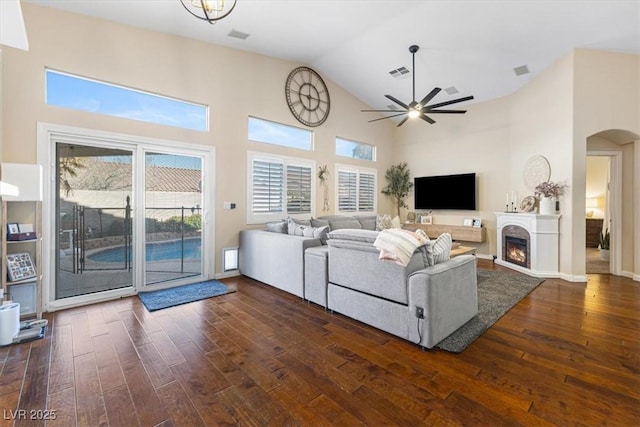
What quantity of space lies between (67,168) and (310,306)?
138 inches

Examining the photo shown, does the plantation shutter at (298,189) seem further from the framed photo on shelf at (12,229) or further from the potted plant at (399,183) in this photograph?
the framed photo on shelf at (12,229)

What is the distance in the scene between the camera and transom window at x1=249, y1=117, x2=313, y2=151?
5.12 metres

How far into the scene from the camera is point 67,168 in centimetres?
342

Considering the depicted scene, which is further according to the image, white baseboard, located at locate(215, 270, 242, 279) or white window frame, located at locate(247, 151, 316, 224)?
white window frame, located at locate(247, 151, 316, 224)

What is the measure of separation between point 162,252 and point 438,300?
3.91 metres

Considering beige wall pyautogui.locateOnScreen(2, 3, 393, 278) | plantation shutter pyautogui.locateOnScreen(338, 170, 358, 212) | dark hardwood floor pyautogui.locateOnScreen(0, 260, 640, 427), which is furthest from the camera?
plantation shutter pyautogui.locateOnScreen(338, 170, 358, 212)

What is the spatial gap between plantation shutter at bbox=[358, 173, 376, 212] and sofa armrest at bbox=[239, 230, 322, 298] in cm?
350

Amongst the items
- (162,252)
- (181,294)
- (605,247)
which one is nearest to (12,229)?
(162,252)

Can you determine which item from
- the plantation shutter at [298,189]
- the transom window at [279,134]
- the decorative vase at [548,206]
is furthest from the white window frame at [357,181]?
the decorative vase at [548,206]

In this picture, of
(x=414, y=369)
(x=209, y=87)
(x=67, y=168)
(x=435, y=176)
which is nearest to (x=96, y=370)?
(x=414, y=369)

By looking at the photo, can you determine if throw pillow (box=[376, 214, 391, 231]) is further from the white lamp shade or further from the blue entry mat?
the white lamp shade

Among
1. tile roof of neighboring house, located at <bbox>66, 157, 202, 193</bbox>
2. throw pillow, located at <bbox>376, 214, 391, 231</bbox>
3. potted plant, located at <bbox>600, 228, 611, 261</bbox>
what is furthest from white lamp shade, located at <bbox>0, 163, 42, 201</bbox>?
potted plant, located at <bbox>600, 228, 611, 261</bbox>

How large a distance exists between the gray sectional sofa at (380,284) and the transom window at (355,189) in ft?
10.1

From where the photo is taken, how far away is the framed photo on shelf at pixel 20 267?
2771 mm
